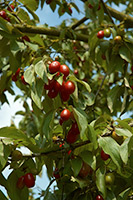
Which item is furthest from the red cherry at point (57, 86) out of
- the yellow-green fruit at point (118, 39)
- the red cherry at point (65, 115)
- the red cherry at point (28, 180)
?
the yellow-green fruit at point (118, 39)

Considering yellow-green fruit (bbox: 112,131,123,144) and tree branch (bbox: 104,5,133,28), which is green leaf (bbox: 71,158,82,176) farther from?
tree branch (bbox: 104,5,133,28)

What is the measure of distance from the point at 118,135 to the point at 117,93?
89 cm

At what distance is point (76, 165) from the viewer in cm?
139

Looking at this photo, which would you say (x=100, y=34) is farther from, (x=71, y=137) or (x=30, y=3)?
(x=71, y=137)

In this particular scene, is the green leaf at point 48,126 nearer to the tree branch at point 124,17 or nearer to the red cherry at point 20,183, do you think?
the red cherry at point 20,183

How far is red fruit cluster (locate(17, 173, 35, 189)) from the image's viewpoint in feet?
4.84

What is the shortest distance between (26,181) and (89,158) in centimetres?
36

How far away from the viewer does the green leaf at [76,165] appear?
136 cm

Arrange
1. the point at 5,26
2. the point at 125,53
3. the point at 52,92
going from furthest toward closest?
the point at 125,53 → the point at 5,26 → the point at 52,92

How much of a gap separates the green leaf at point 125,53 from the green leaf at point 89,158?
1.05 metres

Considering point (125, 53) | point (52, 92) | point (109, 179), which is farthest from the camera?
point (125, 53)

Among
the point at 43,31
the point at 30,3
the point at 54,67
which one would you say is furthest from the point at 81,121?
the point at 43,31

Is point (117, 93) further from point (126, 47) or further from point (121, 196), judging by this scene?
point (121, 196)

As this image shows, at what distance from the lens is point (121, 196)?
1389 mm
